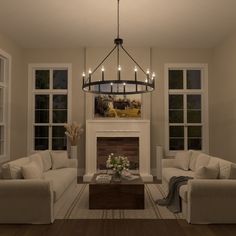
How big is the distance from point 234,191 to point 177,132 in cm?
467

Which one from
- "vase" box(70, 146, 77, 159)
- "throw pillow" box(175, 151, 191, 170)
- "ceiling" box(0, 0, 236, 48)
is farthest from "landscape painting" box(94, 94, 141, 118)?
"throw pillow" box(175, 151, 191, 170)

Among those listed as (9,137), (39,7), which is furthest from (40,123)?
(39,7)

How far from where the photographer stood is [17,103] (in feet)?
27.2

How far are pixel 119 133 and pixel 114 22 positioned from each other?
10.5ft

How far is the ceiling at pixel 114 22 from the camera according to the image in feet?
18.5

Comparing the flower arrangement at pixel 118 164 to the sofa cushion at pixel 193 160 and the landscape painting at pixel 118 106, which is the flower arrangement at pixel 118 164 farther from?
the landscape painting at pixel 118 106

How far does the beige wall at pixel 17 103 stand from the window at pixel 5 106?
0.72ft

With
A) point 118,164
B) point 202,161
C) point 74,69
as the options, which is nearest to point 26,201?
point 118,164

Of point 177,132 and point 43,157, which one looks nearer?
point 43,157

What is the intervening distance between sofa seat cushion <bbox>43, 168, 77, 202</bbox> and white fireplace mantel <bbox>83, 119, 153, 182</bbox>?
1621 millimetres

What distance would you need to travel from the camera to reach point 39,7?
5754 millimetres

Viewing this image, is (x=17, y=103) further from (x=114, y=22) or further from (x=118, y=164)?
(x=118, y=164)

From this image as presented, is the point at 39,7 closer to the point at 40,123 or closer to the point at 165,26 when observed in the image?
the point at 165,26

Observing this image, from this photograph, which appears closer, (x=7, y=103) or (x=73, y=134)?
(x=7, y=103)
